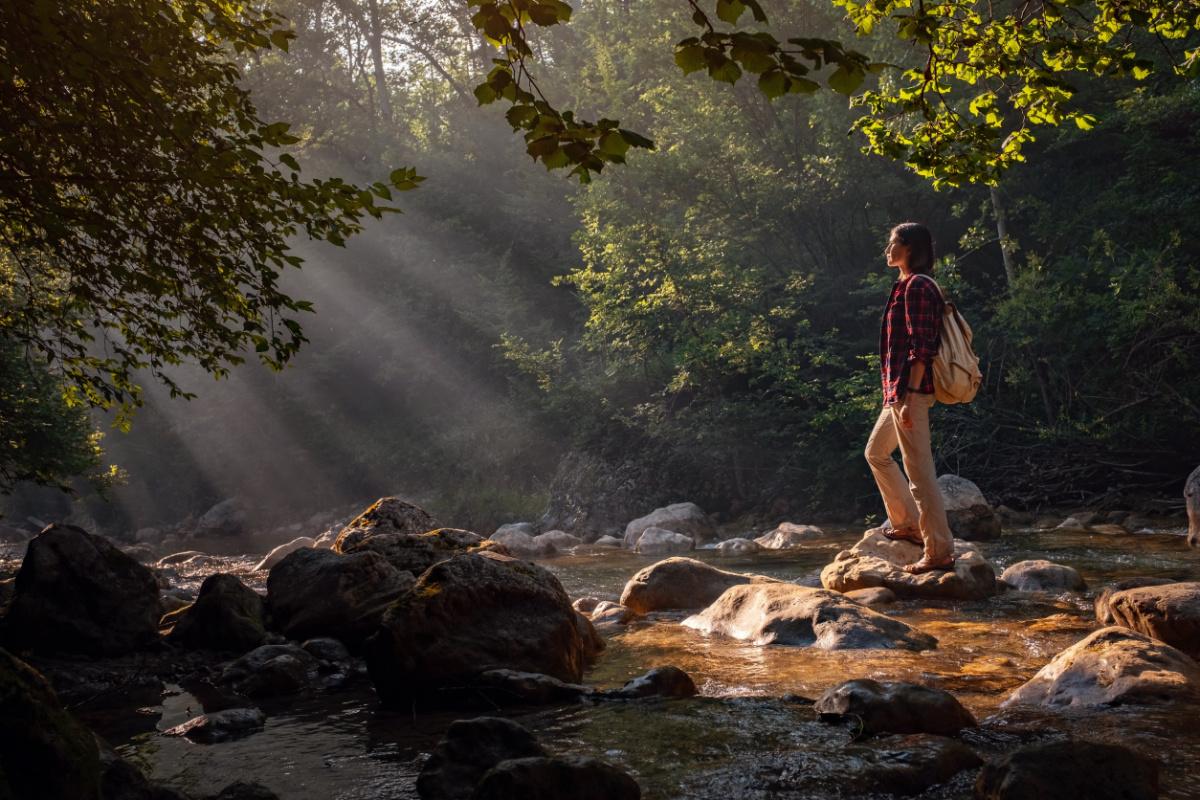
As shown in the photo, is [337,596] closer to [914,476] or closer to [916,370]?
[914,476]

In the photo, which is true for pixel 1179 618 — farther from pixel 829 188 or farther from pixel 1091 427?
pixel 829 188

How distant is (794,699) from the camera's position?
4395 millimetres

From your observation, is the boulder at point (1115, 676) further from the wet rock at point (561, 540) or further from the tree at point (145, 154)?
the wet rock at point (561, 540)

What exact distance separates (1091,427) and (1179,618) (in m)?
9.59

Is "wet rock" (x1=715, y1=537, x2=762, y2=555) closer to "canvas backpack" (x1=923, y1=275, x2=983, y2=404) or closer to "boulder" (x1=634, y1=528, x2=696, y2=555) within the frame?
"boulder" (x1=634, y1=528, x2=696, y2=555)

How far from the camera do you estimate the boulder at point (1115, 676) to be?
396 centimetres

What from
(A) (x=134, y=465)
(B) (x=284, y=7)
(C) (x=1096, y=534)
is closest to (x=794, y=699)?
(C) (x=1096, y=534)

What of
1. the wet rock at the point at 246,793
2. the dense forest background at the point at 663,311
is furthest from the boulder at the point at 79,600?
the dense forest background at the point at 663,311

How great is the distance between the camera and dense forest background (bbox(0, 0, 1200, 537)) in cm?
1389

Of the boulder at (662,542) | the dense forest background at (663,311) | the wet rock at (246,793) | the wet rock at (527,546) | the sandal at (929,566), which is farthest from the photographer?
the wet rock at (527,546)

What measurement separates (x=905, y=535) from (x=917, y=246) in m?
2.51

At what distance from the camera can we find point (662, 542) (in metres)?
14.8

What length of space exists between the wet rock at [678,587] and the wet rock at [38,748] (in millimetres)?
5141

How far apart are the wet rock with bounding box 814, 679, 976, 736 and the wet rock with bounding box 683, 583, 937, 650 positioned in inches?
63.5
